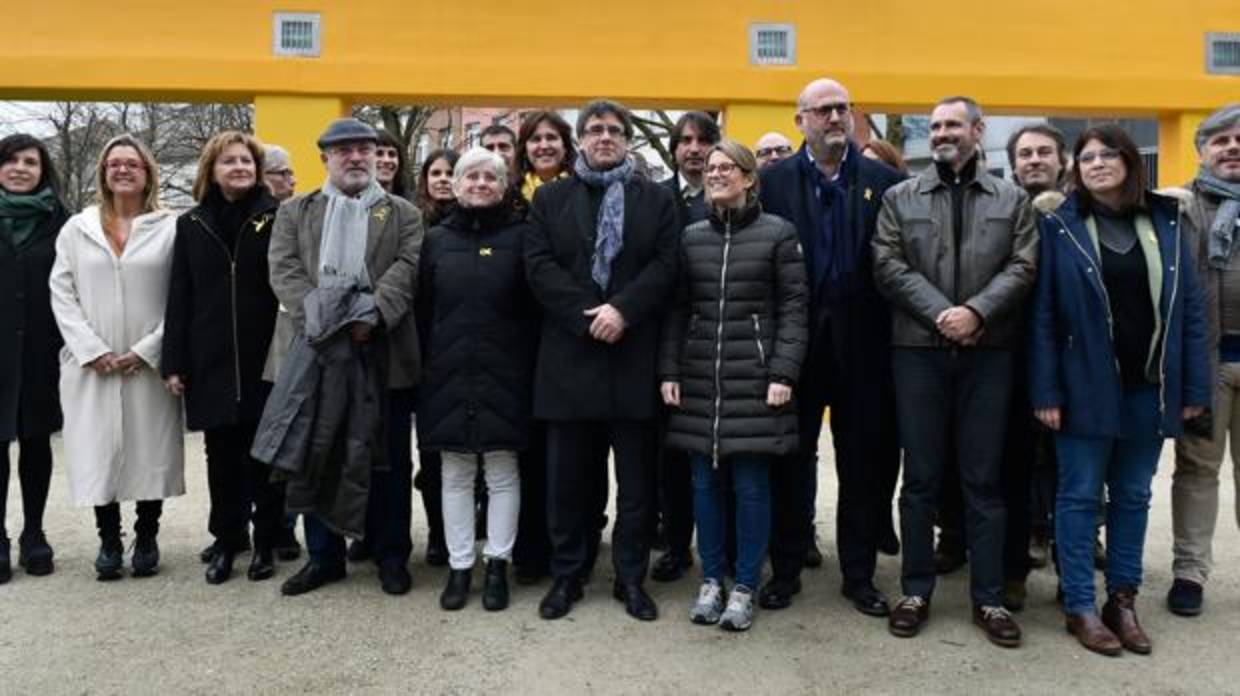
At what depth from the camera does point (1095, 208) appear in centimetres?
382

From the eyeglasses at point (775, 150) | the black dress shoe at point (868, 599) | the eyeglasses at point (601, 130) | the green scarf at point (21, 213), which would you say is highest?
the eyeglasses at point (775, 150)

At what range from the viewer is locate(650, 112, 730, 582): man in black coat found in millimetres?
4621

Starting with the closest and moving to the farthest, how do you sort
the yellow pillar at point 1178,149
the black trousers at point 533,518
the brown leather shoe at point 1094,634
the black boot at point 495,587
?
1. the brown leather shoe at point 1094,634
2. the black boot at point 495,587
3. the black trousers at point 533,518
4. the yellow pillar at point 1178,149

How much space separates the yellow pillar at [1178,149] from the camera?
29.4 feet

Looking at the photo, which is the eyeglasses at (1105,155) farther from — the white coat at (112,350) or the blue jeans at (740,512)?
the white coat at (112,350)

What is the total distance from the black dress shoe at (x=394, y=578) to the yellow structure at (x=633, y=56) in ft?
16.1

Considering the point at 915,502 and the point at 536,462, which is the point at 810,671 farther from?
the point at 536,462

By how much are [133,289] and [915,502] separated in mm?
3541

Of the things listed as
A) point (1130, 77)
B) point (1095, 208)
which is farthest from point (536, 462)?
point (1130, 77)

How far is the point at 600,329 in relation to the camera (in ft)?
12.8

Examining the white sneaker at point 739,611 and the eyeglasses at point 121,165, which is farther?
the eyeglasses at point 121,165

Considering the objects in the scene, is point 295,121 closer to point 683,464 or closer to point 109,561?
point 109,561


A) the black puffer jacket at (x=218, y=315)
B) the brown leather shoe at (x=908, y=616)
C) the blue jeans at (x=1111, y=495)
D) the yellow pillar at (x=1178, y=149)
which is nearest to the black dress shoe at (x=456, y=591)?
the black puffer jacket at (x=218, y=315)

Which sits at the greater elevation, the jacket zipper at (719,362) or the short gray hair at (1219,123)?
the short gray hair at (1219,123)
